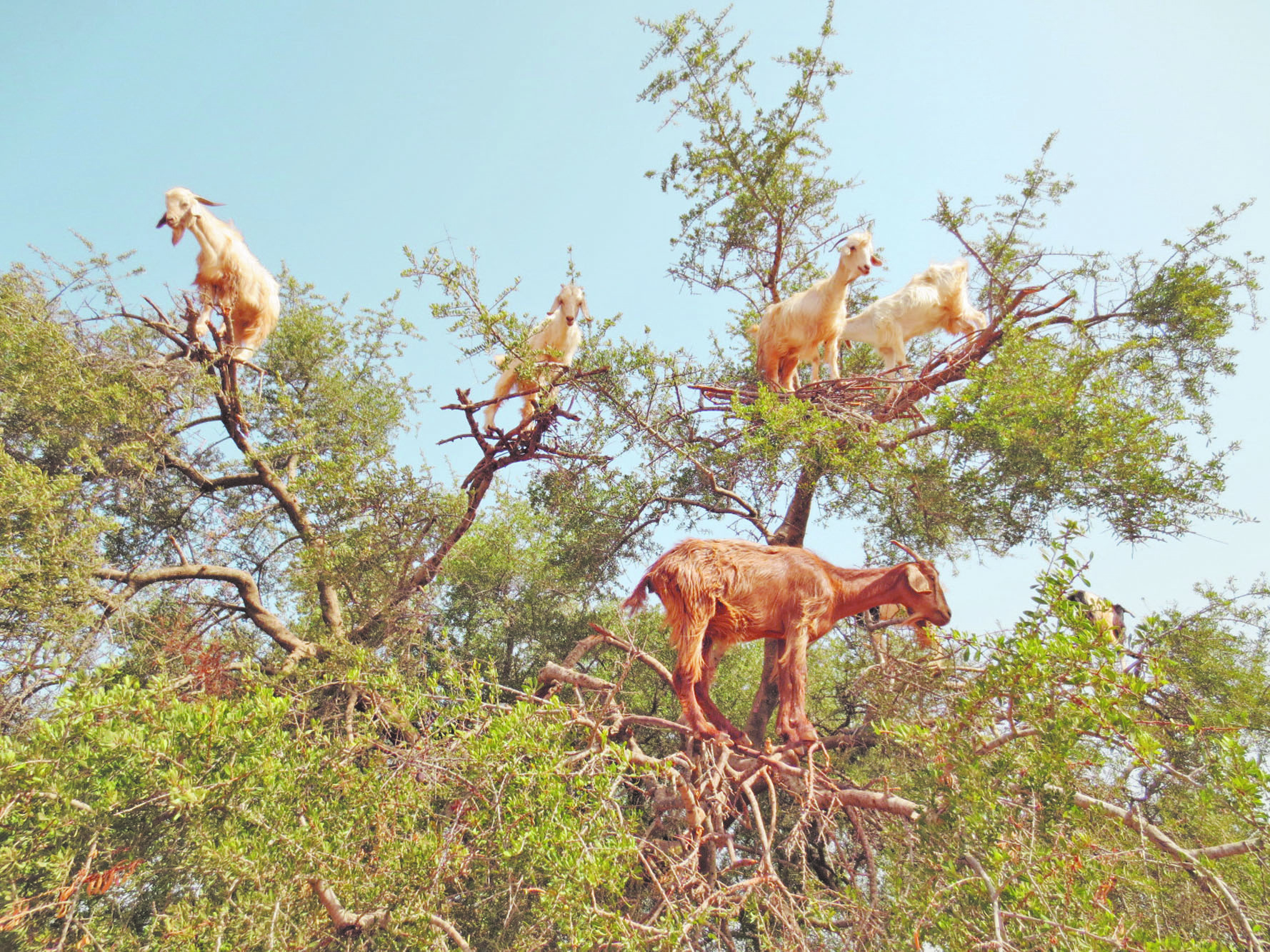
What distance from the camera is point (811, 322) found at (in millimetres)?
7898

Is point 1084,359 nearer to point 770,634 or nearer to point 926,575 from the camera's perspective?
point 926,575

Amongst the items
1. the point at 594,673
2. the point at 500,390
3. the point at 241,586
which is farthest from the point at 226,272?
the point at 594,673

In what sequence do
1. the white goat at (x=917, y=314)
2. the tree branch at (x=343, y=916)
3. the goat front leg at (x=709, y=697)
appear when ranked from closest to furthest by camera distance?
1. the tree branch at (x=343, y=916)
2. the goat front leg at (x=709, y=697)
3. the white goat at (x=917, y=314)

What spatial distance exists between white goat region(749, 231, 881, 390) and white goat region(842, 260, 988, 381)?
1.13m

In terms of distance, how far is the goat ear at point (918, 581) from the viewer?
16.7 feet

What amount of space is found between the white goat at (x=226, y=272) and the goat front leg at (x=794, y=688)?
6237mm

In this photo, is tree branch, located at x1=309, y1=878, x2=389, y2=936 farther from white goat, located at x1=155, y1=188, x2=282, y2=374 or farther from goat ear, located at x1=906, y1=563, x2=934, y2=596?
white goat, located at x1=155, y1=188, x2=282, y2=374

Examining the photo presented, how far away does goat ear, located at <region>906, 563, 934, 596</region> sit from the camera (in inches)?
201

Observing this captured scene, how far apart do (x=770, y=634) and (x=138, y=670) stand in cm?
571

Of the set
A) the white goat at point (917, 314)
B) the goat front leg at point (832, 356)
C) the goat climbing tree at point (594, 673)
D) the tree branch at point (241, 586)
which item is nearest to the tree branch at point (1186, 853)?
the goat climbing tree at point (594, 673)

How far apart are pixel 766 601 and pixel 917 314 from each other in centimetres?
552

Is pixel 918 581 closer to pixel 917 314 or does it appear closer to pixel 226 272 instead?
pixel 917 314

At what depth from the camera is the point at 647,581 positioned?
5332mm

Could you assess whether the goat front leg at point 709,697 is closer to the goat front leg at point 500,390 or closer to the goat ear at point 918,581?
the goat ear at point 918,581
